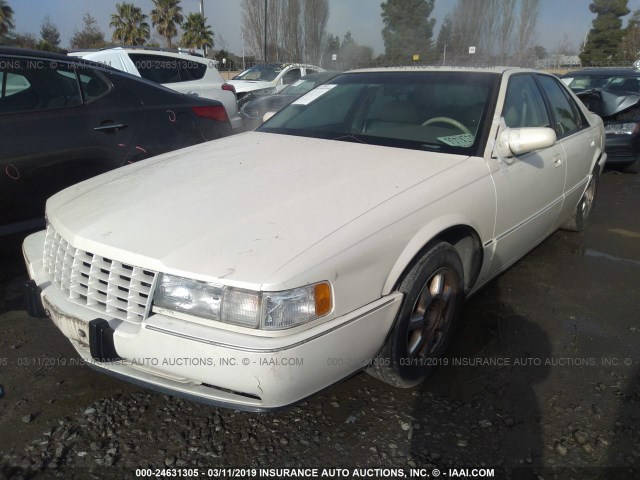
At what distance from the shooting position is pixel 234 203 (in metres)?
2.20

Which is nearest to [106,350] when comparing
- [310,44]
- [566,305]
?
[566,305]

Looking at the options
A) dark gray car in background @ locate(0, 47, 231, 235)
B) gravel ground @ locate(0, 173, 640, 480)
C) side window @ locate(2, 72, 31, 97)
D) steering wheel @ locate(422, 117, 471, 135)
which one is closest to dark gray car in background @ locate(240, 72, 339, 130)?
dark gray car in background @ locate(0, 47, 231, 235)

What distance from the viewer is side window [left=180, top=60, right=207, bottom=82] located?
811 cm

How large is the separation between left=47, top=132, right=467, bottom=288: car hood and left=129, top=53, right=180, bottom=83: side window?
211 inches

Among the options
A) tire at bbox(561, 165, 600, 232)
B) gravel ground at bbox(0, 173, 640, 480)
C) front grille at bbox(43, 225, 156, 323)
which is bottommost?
gravel ground at bbox(0, 173, 640, 480)

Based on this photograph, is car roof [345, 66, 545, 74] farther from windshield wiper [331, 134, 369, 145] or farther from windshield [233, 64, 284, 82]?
windshield [233, 64, 284, 82]

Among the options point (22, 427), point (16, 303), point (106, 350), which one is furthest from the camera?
point (16, 303)

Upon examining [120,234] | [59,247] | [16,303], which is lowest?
[16,303]

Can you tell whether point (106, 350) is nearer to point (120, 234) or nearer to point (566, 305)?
point (120, 234)

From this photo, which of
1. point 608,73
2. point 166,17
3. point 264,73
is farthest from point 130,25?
point 608,73

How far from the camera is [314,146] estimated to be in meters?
2.98

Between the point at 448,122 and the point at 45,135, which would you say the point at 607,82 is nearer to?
the point at 448,122

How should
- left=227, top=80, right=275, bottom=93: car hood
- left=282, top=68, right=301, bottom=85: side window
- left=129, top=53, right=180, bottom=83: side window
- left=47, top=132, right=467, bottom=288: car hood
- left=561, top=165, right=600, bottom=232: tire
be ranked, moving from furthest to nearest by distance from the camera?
left=282, top=68, right=301, bottom=85: side window → left=227, top=80, right=275, bottom=93: car hood → left=129, top=53, right=180, bottom=83: side window → left=561, top=165, right=600, bottom=232: tire → left=47, top=132, right=467, bottom=288: car hood

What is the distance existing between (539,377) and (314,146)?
1670 millimetres
